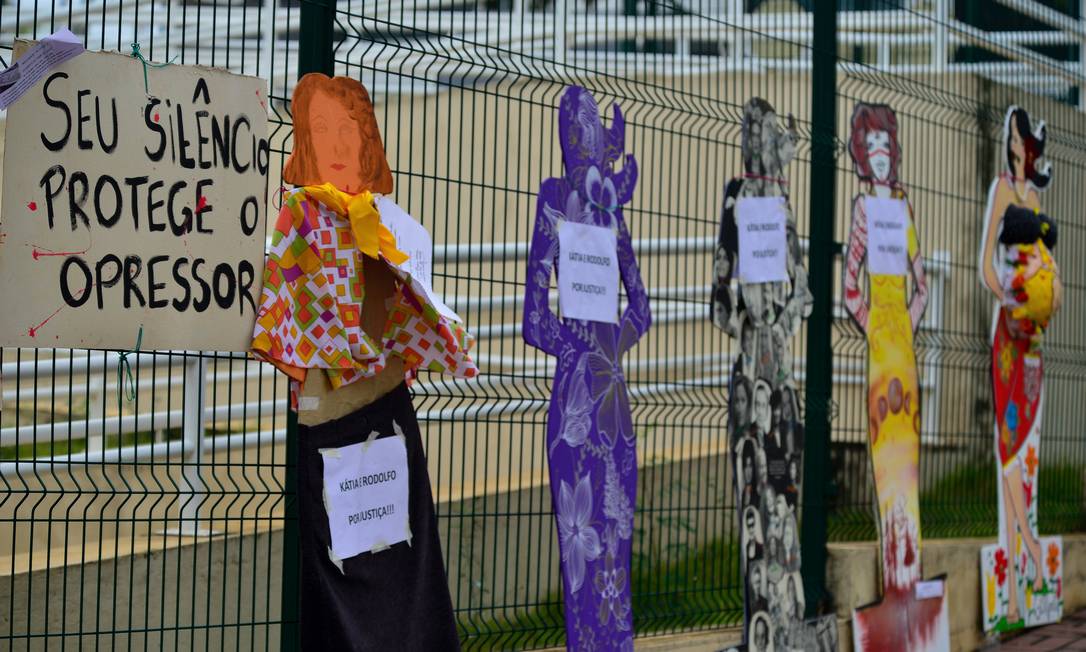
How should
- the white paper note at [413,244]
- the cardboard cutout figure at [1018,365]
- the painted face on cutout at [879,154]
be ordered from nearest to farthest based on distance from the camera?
the white paper note at [413,244]
the painted face on cutout at [879,154]
the cardboard cutout figure at [1018,365]

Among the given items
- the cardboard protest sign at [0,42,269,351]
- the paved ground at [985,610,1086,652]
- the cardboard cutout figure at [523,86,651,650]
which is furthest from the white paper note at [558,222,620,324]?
the paved ground at [985,610,1086,652]

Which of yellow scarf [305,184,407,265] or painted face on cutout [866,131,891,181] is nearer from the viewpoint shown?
yellow scarf [305,184,407,265]

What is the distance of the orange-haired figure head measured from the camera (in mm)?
4441

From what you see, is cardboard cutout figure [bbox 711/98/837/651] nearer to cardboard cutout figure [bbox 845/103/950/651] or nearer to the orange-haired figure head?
cardboard cutout figure [bbox 845/103/950/651]

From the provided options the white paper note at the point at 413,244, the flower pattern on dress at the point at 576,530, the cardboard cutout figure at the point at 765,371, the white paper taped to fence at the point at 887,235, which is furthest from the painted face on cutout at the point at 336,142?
the white paper taped to fence at the point at 887,235

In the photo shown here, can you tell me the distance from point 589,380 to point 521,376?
26cm

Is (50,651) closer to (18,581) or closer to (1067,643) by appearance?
(18,581)

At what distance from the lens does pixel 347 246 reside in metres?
4.41

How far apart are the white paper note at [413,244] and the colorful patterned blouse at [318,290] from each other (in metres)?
0.08

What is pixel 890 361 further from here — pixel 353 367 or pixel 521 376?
pixel 353 367

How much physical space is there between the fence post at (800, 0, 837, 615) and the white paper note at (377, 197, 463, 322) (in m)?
2.78

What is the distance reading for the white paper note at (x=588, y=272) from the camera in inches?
214

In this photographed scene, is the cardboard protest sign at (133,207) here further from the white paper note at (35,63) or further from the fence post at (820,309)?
the fence post at (820,309)

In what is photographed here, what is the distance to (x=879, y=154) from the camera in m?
7.18
